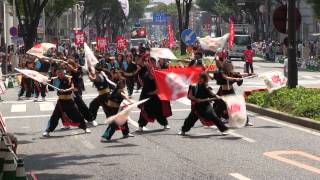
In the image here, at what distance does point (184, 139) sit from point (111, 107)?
1.67m

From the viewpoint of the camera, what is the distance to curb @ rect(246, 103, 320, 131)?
16.0 metres

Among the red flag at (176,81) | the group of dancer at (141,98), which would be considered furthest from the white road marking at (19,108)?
the red flag at (176,81)

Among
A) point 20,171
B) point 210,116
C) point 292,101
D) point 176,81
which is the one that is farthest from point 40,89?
point 20,171

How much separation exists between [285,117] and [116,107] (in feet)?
14.9

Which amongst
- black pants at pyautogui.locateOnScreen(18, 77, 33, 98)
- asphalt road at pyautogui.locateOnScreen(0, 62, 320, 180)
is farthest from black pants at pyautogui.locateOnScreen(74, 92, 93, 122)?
black pants at pyautogui.locateOnScreen(18, 77, 33, 98)

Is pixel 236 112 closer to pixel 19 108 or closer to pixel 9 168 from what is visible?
pixel 9 168

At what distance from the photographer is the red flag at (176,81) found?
15.6 meters

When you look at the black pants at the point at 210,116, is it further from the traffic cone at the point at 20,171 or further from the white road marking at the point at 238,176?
the traffic cone at the point at 20,171

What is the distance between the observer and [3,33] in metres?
67.1

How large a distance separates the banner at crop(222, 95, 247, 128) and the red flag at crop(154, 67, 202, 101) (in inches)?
35.5

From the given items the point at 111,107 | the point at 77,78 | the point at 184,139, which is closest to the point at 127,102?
the point at 111,107

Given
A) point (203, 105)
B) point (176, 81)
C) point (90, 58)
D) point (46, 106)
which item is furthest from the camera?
point (46, 106)

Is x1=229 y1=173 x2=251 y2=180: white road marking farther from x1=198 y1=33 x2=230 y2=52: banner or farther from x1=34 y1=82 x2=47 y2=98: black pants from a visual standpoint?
x1=34 y1=82 x2=47 y2=98: black pants

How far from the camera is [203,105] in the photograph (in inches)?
603
